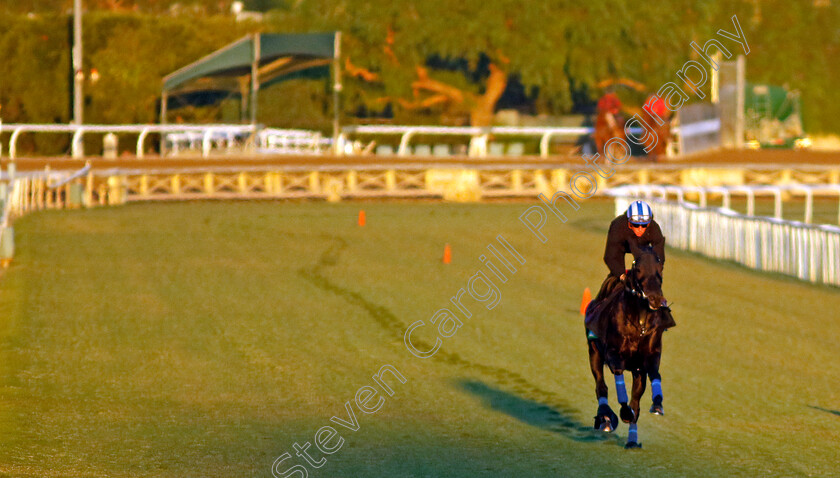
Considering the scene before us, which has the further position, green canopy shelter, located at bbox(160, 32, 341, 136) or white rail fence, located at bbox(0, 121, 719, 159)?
green canopy shelter, located at bbox(160, 32, 341, 136)

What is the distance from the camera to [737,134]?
145ft

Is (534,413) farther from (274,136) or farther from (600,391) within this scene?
(274,136)

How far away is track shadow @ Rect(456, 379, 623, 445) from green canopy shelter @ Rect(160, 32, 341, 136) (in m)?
29.1

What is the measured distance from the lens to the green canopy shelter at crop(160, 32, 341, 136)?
135ft

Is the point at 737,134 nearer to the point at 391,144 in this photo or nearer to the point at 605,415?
the point at 391,144

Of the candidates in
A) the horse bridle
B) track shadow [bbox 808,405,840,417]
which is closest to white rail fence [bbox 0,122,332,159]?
track shadow [bbox 808,405,840,417]

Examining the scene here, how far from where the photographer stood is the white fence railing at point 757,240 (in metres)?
19.2

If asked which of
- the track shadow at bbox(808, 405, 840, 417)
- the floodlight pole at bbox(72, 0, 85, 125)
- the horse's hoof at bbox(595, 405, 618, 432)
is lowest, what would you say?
the track shadow at bbox(808, 405, 840, 417)

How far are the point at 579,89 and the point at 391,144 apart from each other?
326 inches

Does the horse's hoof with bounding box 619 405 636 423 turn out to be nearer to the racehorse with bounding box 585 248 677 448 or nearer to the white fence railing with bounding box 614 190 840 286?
the racehorse with bounding box 585 248 677 448

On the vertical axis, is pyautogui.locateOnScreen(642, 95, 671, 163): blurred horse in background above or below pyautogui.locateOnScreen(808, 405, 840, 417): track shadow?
above

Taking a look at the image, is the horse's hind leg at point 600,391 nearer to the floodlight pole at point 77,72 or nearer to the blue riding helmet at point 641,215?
the blue riding helmet at point 641,215

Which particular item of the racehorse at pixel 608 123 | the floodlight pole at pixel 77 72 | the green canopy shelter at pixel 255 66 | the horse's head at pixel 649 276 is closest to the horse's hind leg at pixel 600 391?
the horse's head at pixel 649 276

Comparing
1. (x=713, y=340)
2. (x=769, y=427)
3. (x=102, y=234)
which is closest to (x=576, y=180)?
(x=102, y=234)
